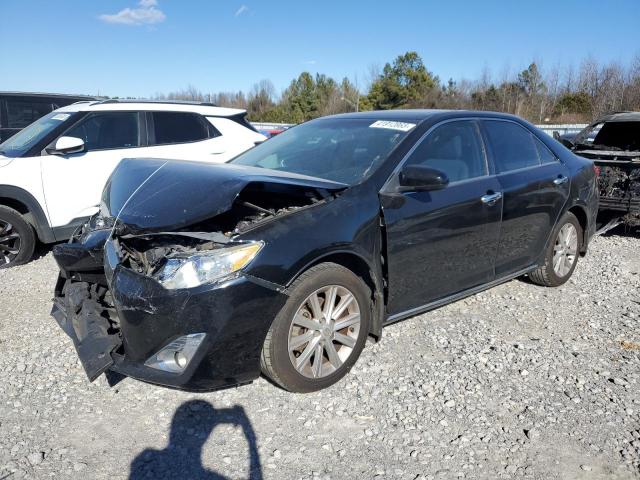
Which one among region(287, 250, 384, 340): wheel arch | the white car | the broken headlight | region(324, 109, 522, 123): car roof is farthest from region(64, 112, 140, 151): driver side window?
region(287, 250, 384, 340): wheel arch

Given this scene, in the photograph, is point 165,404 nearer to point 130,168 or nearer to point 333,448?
point 333,448

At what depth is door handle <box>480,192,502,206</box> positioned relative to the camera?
404 cm

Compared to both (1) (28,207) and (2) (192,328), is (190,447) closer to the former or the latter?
(2) (192,328)

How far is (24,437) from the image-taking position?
9.17 feet

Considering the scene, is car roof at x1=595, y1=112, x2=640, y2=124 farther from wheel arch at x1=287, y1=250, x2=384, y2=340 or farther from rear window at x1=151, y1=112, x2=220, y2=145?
wheel arch at x1=287, y1=250, x2=384, y2=340

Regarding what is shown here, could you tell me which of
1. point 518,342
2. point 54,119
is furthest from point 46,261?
point 518,342

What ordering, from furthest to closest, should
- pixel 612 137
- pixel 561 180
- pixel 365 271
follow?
pixel 612 137
pixel 561 180
pixel 365 271

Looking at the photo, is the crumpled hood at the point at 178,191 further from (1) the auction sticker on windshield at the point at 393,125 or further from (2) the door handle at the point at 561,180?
(2) the door handle at the point at 561,180

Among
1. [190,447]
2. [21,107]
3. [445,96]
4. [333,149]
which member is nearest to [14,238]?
[333,149]

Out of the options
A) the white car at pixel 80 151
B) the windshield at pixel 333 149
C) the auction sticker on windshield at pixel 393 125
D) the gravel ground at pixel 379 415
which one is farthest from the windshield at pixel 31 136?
the auction sticker on windshield at pixel 393 125

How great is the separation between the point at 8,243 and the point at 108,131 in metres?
1.77

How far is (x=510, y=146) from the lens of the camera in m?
4.55

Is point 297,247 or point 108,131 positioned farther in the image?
point 108,131

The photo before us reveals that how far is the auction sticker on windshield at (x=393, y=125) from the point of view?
3.91 m
